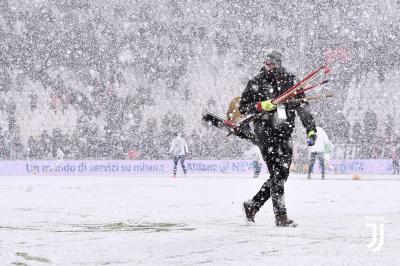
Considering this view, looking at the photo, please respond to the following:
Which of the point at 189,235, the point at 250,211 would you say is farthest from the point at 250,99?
the point at 189,235

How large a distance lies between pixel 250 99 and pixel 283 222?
4.22 feet

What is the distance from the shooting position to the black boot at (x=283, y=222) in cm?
718

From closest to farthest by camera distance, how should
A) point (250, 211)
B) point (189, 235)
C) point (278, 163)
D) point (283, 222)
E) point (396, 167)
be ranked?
point (189, 235)
point (283, 222)
point (278, 163)
point (250, 211)
point (396, 167)

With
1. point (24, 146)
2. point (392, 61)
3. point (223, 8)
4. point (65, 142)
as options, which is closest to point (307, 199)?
point (65, 142)

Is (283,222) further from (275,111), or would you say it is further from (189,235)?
(189,235)

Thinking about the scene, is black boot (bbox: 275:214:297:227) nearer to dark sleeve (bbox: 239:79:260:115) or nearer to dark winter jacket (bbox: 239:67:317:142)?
dark winter jacket (bbox: 239:67:317:142)

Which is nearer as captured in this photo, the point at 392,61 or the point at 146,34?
the point at 392,61

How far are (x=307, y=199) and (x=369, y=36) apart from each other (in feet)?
102

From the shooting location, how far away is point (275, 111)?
7406 mm

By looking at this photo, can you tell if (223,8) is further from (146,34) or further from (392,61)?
(392,61)

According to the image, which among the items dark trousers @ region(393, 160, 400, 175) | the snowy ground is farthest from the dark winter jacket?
dark trousers @ region(393, 160, 400, 175)

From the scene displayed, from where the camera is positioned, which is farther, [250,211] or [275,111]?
[250,211]

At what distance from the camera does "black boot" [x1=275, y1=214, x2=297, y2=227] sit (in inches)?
283

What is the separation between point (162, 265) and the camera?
449 cm
